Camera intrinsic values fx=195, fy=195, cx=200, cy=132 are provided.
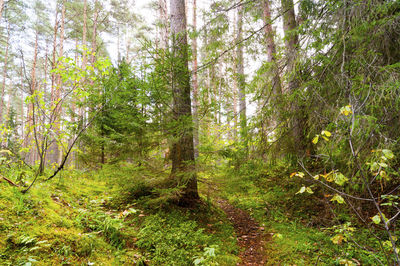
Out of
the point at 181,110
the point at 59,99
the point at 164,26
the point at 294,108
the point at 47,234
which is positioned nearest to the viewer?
the point at 47,234

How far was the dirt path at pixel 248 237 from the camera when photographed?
352cm

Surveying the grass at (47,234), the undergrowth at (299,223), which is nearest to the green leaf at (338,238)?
the undergrowth at (299,223)

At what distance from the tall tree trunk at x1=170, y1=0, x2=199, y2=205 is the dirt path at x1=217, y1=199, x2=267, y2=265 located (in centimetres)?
131

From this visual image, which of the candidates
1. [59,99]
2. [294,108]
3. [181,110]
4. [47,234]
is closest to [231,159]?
[181,110]

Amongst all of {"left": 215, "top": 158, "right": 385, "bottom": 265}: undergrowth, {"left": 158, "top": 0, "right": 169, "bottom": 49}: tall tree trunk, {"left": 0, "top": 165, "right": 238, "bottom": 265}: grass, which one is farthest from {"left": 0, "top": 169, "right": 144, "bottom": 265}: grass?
{"left": 158, "top": 0, "right": 169, "bottom": 49}: tall tree trunk

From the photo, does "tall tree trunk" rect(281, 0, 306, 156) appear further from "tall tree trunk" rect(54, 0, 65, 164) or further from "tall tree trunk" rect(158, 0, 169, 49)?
"tall tree trunk" rect(54, 0, 65, 164)

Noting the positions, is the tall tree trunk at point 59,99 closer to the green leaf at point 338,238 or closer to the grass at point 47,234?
the grass at point 47,234

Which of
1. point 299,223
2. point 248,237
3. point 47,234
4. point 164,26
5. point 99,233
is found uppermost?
point 164,26

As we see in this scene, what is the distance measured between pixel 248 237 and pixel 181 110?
3.26 meters

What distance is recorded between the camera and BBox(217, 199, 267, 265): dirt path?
3.52 meters

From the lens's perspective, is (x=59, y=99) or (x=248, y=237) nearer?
(x=59, y=99)

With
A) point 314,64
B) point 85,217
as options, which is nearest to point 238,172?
point 314,64

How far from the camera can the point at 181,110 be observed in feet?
15.5

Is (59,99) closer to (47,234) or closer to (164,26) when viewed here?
(47,234)
